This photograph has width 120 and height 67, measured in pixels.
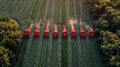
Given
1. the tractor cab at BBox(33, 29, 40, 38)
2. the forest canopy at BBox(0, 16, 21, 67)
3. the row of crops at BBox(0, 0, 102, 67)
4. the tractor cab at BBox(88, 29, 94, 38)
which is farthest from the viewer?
the tractor cab at BBox(88, 29, 94, 38)

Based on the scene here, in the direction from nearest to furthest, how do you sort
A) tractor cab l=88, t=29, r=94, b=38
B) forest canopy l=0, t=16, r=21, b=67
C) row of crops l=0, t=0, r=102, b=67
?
1. forest canopy l=0, t=16, r=21, b=67
2. row of crops l=0, t=0, r=102, b=67
3. tractor cab l=88, t=29, r=94, b=38

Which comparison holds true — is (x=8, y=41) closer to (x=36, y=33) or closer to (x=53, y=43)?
(x=36, y=33)

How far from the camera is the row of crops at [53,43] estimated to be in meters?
33.8

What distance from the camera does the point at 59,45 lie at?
37.0 m

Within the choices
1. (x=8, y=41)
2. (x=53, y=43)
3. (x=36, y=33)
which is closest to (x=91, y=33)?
(x=53, y=43)

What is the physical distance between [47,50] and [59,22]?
866 centimetres

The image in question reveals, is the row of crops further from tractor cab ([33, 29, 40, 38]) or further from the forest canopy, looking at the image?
the forest canopy

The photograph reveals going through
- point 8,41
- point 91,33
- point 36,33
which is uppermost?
point 36,33

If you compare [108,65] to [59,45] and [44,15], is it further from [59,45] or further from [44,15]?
[44,15]

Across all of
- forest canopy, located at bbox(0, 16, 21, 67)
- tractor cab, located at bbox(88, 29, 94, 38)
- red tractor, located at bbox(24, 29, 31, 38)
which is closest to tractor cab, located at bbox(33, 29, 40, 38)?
red tractor, located at bbox(24, 29, 31, 38)

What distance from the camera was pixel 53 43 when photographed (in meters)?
37.4

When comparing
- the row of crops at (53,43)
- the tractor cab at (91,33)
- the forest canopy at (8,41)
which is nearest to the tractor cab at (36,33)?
the row of crops at (53,43)

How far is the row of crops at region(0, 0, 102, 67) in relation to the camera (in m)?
33.8

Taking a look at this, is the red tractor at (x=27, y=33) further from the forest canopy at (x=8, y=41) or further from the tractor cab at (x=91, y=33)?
the tractor cab at (x=91, y=33)
